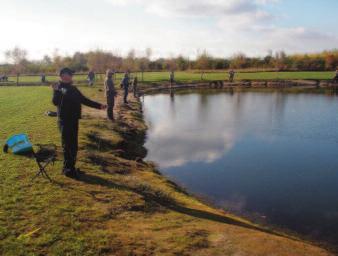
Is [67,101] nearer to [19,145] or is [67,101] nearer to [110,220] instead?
[19,145]

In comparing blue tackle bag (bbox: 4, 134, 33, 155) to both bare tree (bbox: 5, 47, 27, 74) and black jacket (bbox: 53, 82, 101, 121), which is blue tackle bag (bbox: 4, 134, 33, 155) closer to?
black jacket (bbox: 53, 82, 101, 121)

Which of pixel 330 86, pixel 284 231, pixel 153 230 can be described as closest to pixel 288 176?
pixel 284 231

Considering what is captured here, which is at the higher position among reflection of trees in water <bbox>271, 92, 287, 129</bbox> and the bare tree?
the bare tree

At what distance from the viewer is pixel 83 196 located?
821 cm

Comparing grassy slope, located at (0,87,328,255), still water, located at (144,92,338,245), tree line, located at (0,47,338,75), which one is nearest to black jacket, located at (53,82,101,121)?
grassy slope, located at (0,87,328,255)

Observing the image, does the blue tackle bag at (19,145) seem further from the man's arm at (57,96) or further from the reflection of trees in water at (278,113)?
the reflection of trees in water at (278,113)

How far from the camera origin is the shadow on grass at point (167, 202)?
8375 millimetres

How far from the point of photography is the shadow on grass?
8375 mm

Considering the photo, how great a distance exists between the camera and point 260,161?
1470 cm

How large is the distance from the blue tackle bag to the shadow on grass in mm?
2231

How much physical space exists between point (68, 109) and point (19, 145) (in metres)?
2.90

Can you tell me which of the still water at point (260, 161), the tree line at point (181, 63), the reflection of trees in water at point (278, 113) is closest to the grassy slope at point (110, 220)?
the still water at point (260, 161)

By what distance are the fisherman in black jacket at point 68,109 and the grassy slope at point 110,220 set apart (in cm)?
61

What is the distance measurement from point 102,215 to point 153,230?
1.15 meters
